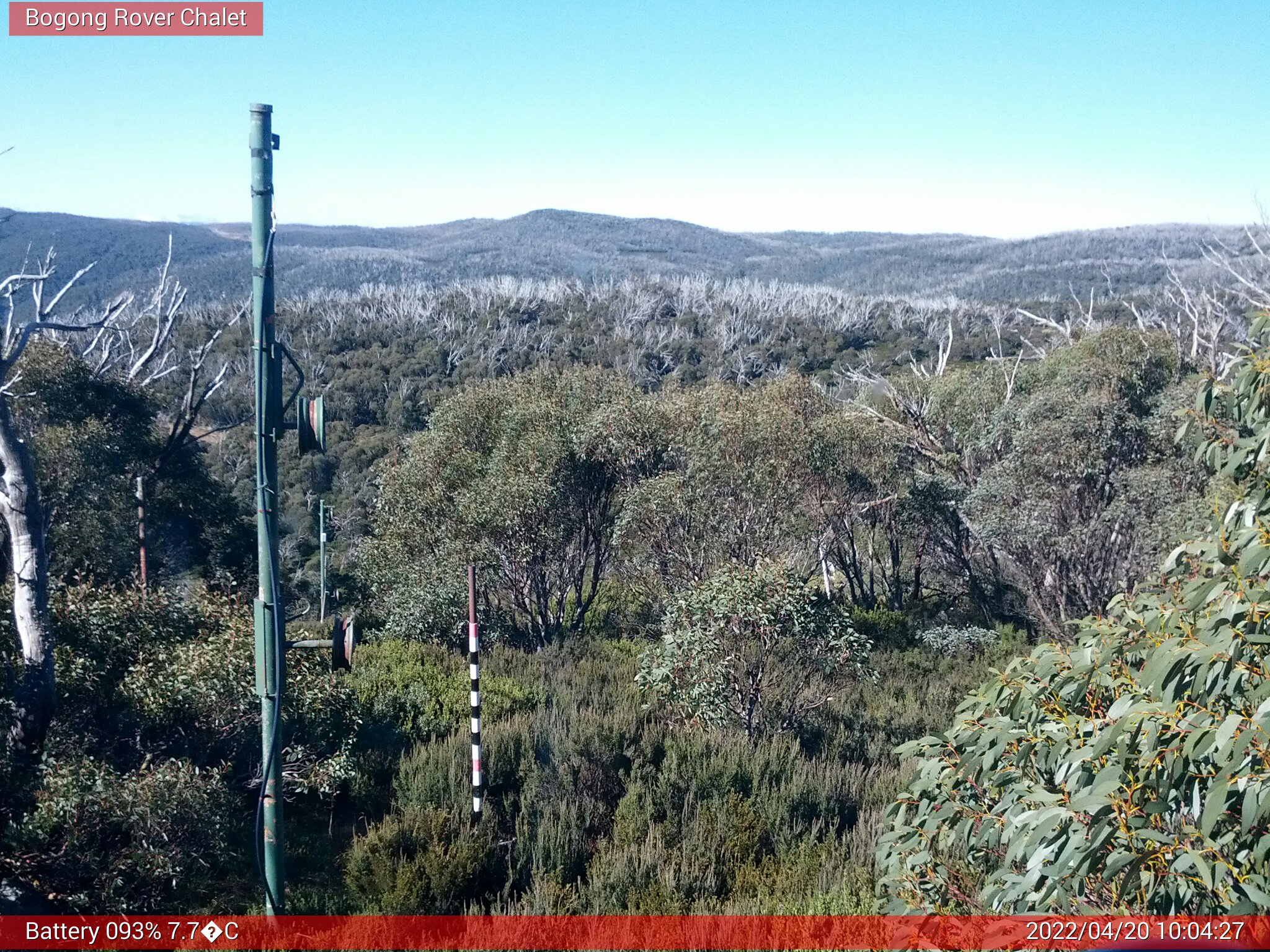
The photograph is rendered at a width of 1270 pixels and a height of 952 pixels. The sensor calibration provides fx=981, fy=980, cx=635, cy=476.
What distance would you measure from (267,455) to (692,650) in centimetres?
472

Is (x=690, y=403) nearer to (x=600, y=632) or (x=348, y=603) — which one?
(x=600, y=632)

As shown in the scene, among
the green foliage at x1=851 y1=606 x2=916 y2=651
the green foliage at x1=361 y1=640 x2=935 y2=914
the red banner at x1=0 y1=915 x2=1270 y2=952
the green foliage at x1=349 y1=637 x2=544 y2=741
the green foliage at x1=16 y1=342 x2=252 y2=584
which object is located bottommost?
the green foliage at x1=851 y1=606 x2=916 y2=651

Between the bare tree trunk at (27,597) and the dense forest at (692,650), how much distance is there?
46 mm

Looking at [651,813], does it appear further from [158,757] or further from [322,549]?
[322,549]

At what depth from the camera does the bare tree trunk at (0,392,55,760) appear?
18.8ft

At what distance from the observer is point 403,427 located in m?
26.1

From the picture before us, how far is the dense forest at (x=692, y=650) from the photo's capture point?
9.37 feet

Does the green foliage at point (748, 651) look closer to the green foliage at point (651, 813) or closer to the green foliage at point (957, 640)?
the green foliage at point (651, 813)

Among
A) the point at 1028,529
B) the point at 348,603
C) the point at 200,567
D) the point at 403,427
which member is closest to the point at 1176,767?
the point at 1028,529

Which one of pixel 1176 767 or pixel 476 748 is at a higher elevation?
pixel 1176 767

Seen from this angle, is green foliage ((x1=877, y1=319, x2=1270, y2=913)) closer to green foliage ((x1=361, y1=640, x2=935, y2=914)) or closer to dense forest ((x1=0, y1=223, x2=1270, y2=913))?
dense forest ((x1=0, y1=223, x2=1270, y2=913))

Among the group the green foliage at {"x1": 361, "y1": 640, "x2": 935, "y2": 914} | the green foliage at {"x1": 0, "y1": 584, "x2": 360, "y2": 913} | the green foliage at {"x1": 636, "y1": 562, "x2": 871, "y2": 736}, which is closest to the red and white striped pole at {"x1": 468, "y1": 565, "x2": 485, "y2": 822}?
the green foliage at {"x1": 361, "y1": 640, "x2": 935, "y2": 914}

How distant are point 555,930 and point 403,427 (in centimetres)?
2246

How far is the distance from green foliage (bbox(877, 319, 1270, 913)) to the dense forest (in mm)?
16
